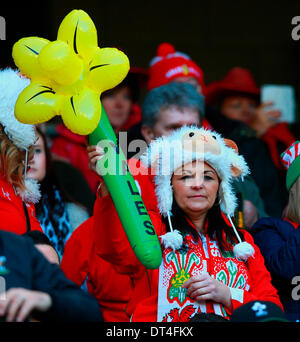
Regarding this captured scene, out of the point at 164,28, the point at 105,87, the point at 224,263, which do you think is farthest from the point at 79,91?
the point at 164,28

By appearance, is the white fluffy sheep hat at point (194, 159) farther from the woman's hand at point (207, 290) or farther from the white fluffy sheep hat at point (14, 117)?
the white fluffy sheep hat at point (14, 117)

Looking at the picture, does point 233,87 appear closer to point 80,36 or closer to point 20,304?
point 80,36

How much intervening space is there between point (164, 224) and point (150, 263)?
1.58 ft

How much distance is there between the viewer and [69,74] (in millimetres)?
2891

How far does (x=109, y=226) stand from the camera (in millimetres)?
3027

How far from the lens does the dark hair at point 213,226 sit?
3230 millimetres

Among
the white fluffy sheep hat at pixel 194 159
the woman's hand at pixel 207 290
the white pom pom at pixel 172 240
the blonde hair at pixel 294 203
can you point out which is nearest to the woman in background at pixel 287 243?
the blonde hair at pixel 294 203

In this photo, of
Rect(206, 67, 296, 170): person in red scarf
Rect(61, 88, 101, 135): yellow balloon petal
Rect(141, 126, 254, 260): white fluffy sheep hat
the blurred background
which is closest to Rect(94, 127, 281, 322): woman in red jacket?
Rect(141, 126, 254, 260): white fluffy sheep hat

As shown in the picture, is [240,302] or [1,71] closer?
[240,302]

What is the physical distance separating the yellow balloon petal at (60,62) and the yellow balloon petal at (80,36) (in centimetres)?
6

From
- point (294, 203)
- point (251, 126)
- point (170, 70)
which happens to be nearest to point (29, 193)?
point (294, 203)

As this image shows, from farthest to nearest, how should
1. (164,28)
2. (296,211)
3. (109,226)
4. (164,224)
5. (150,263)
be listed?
(164,28)
(296,211)
(164,224)
(109,226)
(150,263)

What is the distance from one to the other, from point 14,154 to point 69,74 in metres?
0.62

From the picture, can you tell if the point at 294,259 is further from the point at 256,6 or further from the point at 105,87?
the point at 256,6
